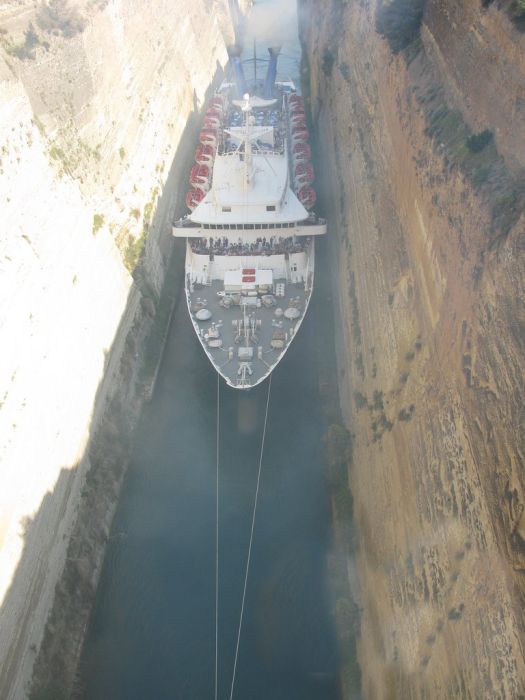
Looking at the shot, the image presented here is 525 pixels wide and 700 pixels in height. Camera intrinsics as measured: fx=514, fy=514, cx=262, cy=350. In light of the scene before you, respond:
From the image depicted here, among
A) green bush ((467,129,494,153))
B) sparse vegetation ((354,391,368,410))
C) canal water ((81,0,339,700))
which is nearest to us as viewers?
green bush ((467,129,494,153))

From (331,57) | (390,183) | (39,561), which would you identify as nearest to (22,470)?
(39,561)

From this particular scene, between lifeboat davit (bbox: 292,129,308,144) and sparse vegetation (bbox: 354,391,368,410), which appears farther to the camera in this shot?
lifeboat davit (bbox: 292,129,308,144)

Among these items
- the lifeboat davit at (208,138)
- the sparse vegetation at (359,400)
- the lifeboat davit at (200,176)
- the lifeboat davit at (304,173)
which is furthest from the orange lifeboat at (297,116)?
the sparse vegetation at (359,400)

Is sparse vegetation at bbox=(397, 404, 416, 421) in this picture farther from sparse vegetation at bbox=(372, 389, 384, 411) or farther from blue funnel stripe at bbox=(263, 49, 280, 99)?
blue funnel stripe at bbox=(263, 49, 280, 99)

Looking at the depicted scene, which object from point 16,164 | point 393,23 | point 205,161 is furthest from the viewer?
point 205,161

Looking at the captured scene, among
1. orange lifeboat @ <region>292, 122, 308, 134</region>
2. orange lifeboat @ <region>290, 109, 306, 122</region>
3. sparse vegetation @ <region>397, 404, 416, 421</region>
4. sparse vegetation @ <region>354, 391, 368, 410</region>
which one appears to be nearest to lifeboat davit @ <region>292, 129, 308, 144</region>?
orange lifeboat @ <region>292, 122, 308, 134</region>

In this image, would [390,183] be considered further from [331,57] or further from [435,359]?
[331,57]

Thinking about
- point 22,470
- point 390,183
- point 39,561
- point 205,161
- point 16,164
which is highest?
point 205,161

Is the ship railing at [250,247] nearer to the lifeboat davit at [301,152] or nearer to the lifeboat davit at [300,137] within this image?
the lifeboat davit at [301,152]
